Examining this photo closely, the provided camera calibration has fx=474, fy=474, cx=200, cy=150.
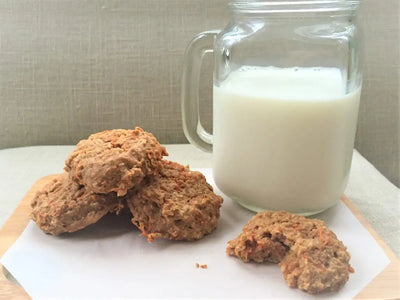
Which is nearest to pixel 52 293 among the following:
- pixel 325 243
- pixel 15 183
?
pixel 325 243

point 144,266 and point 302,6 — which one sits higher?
point 302,6

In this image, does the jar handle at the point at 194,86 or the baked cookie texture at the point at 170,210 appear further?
the jar handle at the point at 194,86

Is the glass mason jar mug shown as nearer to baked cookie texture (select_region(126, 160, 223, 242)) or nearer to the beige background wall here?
baked cookie texture (select_region(126, 160, 223, 242))

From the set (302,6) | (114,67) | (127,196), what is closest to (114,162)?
(127,196)

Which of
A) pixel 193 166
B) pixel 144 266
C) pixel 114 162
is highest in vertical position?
pixel 114 162

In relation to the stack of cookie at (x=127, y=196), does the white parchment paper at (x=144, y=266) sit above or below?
below

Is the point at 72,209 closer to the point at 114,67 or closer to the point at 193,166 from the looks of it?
the point at 193,166

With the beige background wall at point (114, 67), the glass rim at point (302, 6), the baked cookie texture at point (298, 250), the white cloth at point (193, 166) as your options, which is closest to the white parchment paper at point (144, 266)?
the baked cookie texture at point (298, 250)

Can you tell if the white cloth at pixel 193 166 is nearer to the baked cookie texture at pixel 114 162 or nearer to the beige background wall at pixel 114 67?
the beige background wall at pixel 114 67
